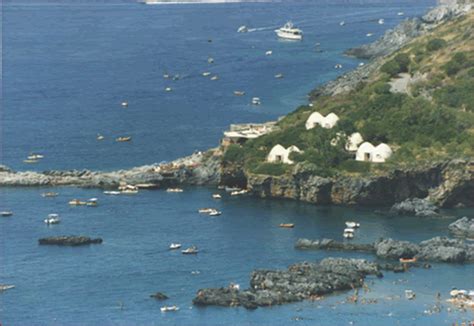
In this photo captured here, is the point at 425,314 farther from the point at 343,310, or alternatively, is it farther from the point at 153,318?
the point at 153,318

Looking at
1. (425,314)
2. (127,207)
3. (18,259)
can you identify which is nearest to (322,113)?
(127,207)

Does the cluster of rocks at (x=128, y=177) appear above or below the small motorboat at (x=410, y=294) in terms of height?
above

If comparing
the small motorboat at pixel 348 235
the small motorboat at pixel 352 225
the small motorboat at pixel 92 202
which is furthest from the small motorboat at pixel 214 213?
the small motorboat at pixel 348 235

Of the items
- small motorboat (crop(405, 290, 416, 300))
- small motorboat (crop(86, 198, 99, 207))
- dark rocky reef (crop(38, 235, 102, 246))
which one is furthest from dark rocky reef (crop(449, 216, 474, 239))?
small motorboat (crop(86, 198, 99, 207))

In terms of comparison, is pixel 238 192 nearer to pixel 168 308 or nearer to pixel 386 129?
pixel 386 129

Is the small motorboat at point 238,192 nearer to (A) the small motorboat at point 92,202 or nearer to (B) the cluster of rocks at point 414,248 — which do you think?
(A) the small motorboat at point 92,202
